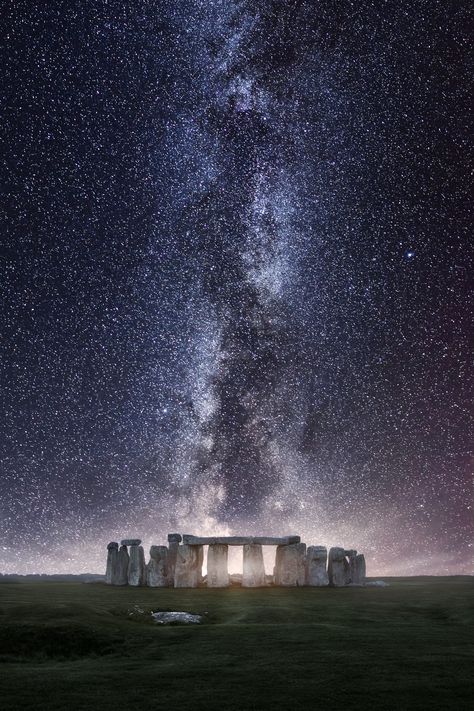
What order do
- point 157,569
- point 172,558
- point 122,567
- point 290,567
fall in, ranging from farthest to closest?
1. point 122,567
2. point 172,558
3. point 290,567
4. point 157,569

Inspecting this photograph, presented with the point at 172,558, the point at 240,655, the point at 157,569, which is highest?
the point at 172,558

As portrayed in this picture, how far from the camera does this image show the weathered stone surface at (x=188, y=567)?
30.4 m

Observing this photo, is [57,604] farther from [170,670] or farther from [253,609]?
[170,670]

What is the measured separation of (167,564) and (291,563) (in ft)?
17.1

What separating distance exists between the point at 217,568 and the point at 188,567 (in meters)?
1.21

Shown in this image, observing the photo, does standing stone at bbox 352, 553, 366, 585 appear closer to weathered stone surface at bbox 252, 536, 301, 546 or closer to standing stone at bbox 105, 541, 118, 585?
weathered stone surface at bbox 252, 536, 301, 546

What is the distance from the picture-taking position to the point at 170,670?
12.4 metres

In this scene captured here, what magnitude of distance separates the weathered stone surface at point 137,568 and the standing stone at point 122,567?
26 centimetres

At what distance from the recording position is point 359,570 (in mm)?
32312

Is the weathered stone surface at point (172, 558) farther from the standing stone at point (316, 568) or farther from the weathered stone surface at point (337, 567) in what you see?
the weathered stone surface at point (337, 567)

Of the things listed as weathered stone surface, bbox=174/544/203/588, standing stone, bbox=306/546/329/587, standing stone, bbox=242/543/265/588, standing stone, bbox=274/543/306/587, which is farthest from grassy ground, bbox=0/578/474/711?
standing stone, bbox=274/543/306/587

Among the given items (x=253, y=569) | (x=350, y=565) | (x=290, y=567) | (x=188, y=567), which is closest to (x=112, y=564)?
(x=188, y=567)

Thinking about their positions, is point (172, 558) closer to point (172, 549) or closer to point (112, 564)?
point (172, 549)

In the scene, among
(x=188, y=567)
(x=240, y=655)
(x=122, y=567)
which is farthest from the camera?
(x=122, y=567)
